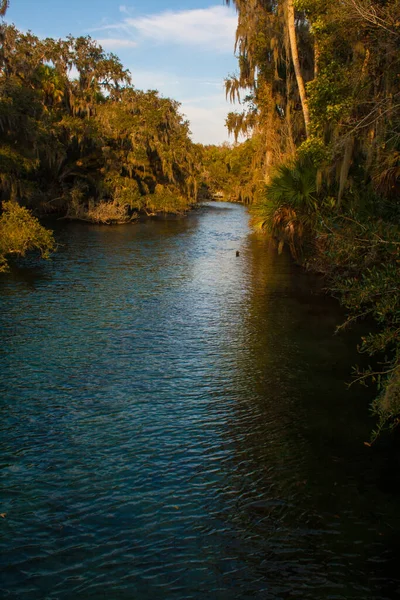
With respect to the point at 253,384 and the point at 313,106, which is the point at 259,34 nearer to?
the point at 313,106

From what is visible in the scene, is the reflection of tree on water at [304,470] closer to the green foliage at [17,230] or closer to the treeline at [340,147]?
the treeline at [340,147]

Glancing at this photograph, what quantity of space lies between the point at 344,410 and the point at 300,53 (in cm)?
2500

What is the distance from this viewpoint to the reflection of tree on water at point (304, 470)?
6.21 meters

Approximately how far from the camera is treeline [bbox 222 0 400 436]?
9.73m

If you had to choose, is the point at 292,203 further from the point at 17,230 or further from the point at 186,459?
the point at 186,459

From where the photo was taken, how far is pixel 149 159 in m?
53.1

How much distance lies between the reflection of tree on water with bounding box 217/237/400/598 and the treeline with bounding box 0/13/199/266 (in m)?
21.3

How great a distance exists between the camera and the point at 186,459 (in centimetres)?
845

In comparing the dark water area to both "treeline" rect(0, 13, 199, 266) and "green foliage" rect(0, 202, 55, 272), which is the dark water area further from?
"treeline" rect(0, 13, 199, 266)

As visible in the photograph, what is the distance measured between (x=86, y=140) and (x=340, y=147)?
33443 mm

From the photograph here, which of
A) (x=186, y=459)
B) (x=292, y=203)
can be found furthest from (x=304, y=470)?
(x=292, y=203)

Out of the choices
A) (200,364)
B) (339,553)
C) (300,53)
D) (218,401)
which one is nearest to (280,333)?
(200,364)

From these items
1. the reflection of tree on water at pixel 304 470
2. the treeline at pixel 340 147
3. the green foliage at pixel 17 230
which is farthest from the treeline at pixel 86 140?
the reflection of tree on water at pixel 304 470

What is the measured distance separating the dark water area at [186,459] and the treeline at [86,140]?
1602 cm
